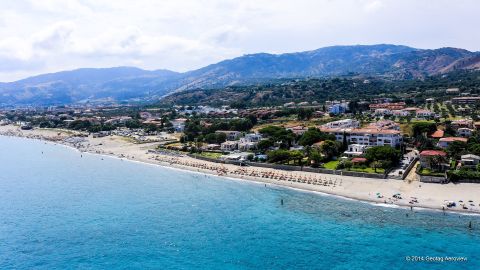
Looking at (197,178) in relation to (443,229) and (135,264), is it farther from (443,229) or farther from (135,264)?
(443,229)

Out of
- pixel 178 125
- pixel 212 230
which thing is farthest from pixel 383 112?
pixel 212 230

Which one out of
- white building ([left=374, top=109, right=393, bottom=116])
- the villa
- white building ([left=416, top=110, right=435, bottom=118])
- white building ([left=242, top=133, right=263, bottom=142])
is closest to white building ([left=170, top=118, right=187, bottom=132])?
white building ([left=242, top=133, right=263, bottom=142])

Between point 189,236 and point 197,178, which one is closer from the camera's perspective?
point 189,236

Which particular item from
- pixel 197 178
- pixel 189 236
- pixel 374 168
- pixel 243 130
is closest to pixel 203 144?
pixel 243 130

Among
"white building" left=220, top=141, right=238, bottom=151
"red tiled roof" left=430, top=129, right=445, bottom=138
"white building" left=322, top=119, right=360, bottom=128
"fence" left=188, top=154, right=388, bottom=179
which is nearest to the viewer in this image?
"fence" left=188, top=154, right=388, bottom=179

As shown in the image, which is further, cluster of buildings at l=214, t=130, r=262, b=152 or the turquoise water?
cluster of buildings at l=214, t=130, r=262, b=152

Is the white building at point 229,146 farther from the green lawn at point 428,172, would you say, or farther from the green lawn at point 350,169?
the green lawn at point 428,172

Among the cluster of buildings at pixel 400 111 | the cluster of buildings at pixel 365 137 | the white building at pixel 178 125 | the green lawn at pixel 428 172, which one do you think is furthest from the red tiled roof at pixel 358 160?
the white building at pixel 178 125

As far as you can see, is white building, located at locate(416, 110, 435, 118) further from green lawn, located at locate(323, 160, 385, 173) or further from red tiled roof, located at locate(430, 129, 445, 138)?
green lawn, located at locate(323, 160, 385, 173)
